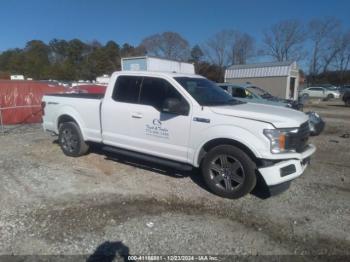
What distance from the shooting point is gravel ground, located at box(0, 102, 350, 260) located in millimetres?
3393

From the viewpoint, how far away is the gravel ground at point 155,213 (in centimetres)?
339

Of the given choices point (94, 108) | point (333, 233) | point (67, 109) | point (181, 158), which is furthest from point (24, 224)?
point (333, 233)

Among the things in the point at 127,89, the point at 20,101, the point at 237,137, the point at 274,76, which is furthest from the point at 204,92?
the point at 274,76

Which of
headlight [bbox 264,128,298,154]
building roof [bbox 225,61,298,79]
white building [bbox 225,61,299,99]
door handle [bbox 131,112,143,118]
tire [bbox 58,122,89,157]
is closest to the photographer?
headlight [bbox 264,128,298,154]

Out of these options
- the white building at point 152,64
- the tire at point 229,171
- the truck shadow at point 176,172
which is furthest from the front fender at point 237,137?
the white building at point 152,64

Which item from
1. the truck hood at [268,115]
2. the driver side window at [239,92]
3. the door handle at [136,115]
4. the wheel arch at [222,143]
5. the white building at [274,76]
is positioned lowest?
the wheel arch at [222,143]

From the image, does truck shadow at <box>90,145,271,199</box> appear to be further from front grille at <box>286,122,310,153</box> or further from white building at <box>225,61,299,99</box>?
white building at <box>225,61,299,99</box>

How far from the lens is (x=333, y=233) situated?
12.1 ft

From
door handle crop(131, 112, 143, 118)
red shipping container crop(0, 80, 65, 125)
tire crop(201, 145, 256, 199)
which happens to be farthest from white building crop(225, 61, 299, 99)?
tire crop(201, 145, 256, 199)

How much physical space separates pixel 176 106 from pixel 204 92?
0.80 meters

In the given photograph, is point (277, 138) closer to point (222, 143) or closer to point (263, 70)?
point (222, 143)

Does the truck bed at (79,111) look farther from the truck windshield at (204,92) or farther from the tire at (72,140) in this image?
the truck windshield at (204,92)

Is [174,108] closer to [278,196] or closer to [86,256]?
[278,196]

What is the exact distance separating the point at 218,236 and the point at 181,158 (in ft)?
5.56
